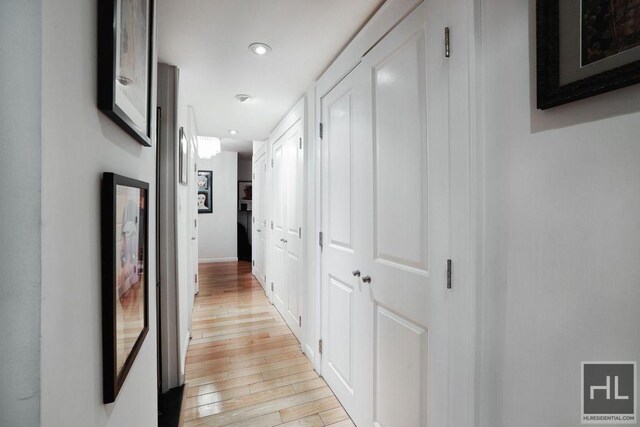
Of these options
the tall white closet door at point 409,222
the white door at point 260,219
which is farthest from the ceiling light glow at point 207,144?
the tall white closet door at point 409,222

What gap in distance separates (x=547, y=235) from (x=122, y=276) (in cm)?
108

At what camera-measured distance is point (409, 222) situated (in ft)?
3.97

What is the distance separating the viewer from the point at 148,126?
96 cm

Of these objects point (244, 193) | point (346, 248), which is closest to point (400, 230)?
point (346, 248)

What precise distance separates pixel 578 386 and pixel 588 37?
0.82 meters

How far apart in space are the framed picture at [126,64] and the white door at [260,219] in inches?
130

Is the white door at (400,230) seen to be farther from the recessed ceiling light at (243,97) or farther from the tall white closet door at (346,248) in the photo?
the recessed ceiling light at (243,97)

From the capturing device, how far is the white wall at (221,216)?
21.1ft

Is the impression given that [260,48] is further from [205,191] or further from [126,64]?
[205,191]

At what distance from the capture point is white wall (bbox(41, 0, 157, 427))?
0.39 m

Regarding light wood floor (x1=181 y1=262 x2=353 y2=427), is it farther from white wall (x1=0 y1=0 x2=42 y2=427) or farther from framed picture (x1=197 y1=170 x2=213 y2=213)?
framed picture (x1=197 y1=170 x2=213 y2=213)

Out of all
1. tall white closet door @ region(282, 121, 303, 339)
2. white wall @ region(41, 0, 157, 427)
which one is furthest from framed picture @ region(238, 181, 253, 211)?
white wall @ region(41, 0, 157, 427)

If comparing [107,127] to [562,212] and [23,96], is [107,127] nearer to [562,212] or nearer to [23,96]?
[23,96]

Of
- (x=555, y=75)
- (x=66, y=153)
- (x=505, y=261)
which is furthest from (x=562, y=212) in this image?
(x=66, y=153)
